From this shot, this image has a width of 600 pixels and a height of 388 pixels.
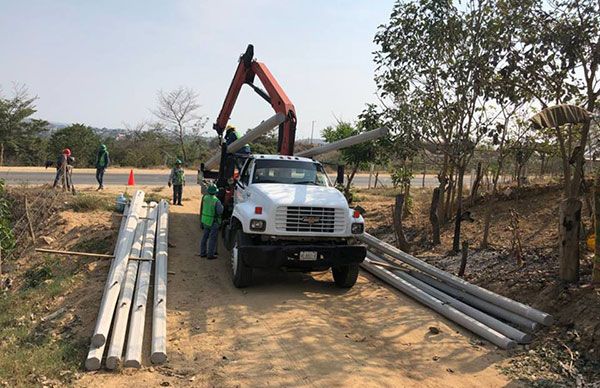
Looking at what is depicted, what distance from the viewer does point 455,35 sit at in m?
11.4

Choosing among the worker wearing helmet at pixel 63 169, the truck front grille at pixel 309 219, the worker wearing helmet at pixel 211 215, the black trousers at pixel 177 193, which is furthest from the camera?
the worker wearing helmet at pixel 63 169

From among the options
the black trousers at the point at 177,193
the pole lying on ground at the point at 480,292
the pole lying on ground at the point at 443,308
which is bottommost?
the pole lying on ground at the point at 443,308

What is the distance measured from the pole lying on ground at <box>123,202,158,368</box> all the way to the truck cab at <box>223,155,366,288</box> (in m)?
1.48

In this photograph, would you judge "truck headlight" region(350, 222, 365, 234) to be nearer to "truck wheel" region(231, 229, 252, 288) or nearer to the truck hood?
the truck hood

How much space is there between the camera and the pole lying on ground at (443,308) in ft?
22.6

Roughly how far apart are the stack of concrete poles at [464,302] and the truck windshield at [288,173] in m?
1.98

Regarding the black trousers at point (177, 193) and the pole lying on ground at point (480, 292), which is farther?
the black trousers at point (177, 193)

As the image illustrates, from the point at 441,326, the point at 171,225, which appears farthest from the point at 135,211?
the point at 441,326

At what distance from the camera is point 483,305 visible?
311 inches

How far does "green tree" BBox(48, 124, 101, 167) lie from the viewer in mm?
38062

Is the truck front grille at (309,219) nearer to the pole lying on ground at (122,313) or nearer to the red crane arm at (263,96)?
the pole lying on ground at (122,313)

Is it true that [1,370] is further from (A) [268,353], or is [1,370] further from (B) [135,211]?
(B) [135,211]

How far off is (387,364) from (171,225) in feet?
26.6

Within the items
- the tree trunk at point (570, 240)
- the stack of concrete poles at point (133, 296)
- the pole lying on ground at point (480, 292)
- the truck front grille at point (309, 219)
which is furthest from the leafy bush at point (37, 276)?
the tree trunk at point (570, 240)
